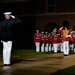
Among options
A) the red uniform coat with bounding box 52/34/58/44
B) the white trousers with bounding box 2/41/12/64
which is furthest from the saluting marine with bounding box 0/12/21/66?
the red uniform coat with bounding box 52/34/58/44

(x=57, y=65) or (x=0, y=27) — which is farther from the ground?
(x=0, y=27)

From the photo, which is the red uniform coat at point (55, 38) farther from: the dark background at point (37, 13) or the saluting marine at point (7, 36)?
the dark background at point (37, 13)

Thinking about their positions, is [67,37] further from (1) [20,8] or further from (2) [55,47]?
(1) [20,8]

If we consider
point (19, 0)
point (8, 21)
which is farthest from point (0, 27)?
point (19, 0)

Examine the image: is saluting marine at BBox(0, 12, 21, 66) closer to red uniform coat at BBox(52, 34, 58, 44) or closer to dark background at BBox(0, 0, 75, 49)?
red uniform coat at BBox(52, 34, 58, 44)

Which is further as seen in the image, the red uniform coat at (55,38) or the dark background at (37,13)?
the dark background at (37,13)

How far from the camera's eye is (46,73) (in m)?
15.1

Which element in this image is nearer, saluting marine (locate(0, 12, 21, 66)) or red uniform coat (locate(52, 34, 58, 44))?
saluting marine (locate(0, 12, 21, 66))

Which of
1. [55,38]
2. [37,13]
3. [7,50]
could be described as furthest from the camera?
[37,13]

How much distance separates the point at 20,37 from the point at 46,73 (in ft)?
92.6

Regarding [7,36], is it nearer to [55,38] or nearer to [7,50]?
[7,50]

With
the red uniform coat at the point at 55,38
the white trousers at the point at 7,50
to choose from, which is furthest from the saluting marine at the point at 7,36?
the red uniform coat at the point at 55,38

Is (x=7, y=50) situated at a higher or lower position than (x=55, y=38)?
lower

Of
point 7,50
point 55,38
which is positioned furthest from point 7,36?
point 55,38
